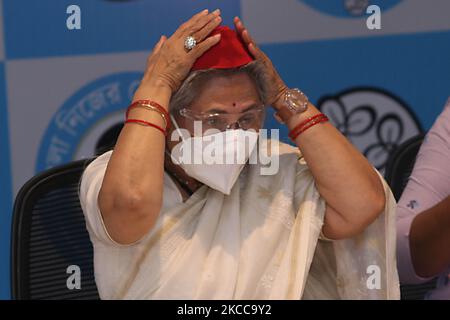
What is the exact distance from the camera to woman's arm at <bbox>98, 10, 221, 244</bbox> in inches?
69.3

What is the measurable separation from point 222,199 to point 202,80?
0.27 meters

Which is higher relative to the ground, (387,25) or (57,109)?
(387,25)

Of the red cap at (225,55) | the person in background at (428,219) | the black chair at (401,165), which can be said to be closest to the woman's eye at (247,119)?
the red cap at (225,55)

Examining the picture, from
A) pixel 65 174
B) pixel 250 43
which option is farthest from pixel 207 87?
pixel 65 174

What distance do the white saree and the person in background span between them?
225mm

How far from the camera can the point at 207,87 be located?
1846mm

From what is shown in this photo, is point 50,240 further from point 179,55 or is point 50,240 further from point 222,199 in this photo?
point 179,55

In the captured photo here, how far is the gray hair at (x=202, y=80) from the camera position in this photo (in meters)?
1.84

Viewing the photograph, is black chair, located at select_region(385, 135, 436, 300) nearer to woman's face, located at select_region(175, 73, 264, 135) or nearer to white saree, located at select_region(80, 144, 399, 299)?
white saree, located at select_region(80, 144, 399, 299)

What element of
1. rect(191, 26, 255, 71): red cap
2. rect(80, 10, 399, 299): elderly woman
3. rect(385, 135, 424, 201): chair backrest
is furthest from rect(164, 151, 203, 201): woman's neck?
rect(385, 135, 424, 201): chair backrest

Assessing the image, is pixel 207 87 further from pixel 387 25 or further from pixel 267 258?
pixel 387 25

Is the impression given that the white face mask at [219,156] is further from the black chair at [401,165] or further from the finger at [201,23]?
the black chair at [401,165]
